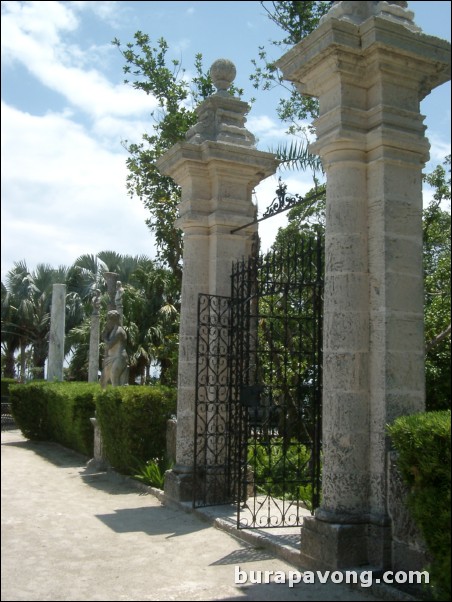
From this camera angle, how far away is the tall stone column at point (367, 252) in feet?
15.2

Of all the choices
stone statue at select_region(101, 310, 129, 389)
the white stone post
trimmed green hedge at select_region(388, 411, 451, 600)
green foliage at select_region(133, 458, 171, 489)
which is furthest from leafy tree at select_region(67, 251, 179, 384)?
trimmed green hedge at select_region(388, 411, 451, 600)

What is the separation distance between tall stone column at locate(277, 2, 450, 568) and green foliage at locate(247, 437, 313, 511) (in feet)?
5.61

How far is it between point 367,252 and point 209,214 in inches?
119

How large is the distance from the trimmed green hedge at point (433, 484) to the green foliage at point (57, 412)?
9.44m

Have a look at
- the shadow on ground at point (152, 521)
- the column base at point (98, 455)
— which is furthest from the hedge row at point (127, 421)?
the shadow on ground at point (152, 521)

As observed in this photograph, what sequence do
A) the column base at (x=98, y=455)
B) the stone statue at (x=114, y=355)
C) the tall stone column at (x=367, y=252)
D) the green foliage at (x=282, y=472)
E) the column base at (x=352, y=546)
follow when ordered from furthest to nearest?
the stone statue at (x=114, y=355), the column base at (x=98, y=455), the green foliage at (x=282, y=472), the tall stone column at (x=367, y=252), the column base at (x=352, y=546)

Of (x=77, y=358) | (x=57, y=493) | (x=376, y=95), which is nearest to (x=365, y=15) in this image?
(x=376, y=95)

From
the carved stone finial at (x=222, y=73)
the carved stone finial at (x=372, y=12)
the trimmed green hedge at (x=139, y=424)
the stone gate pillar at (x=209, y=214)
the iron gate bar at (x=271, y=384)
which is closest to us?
the carved stone finial at (x=372, y=12)

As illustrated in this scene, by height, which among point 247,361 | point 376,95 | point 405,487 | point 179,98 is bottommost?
point 405,487

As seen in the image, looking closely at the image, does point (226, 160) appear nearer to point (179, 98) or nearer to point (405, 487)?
point (405, 487)

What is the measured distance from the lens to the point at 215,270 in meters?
7.36

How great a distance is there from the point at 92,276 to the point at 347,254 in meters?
20.9

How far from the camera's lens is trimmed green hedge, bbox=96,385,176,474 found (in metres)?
9.47

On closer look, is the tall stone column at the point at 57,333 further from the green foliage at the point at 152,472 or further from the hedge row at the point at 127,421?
the green foliage at the point at 152,472
